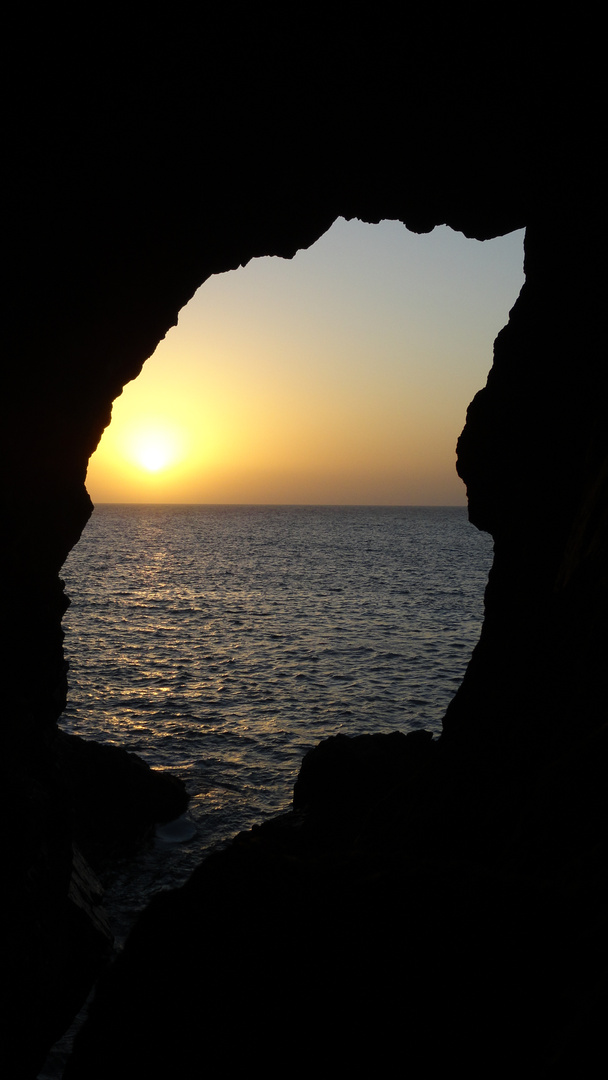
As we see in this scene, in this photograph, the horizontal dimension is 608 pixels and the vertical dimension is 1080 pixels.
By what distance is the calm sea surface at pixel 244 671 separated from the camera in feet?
68.5

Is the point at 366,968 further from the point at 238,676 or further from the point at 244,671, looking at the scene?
the point at 244,671

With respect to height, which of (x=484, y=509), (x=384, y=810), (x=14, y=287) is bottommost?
(x=384, y=810)

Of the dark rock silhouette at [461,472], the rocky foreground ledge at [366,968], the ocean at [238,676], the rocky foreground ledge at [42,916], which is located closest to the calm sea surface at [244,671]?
the ocean at [238,676]

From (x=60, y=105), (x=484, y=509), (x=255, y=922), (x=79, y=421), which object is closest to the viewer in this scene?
(x=255, y=922)

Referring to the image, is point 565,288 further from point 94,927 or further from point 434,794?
point 94,927

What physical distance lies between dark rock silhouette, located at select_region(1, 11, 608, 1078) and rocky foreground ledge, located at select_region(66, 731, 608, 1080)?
0.06 feet

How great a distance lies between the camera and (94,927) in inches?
453

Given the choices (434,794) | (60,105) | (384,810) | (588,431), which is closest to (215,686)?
(384,810)

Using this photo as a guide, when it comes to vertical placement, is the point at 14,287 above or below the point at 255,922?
above

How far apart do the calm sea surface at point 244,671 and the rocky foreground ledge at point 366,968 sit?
36.6 ft

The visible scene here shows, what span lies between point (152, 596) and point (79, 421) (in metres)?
48.1

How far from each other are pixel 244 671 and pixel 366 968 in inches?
1168

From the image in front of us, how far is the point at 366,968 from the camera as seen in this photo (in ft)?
14.3

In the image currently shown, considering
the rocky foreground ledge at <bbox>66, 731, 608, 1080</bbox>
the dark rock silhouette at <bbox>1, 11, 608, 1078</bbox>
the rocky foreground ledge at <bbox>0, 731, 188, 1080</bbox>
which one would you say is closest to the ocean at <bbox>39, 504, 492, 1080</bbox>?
the rocky foreground ledge at <bbox>0, 731, 188, 1080</bbox>
